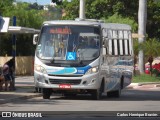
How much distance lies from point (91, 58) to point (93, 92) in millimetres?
1455

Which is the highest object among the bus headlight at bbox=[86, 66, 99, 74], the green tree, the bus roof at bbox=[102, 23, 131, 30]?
the bus roof at bbox=[102, 23, 131, 30]

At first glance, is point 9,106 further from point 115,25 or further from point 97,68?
point 115,25

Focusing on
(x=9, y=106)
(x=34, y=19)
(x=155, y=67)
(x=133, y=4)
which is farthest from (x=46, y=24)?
(x=133, y=4)

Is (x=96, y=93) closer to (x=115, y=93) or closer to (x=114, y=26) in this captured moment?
(x=115, y=93)

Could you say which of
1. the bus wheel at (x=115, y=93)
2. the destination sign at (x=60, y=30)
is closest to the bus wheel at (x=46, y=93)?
the destination sign at (x=60, y=30)

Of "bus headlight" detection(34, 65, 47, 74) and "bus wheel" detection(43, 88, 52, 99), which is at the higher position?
"bus headlight" detection(34, 65, 47, 74)

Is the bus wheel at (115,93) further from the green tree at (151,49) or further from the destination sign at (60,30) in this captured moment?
the green tree at (151,49)

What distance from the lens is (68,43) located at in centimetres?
2717

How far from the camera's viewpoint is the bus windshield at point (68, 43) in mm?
26844

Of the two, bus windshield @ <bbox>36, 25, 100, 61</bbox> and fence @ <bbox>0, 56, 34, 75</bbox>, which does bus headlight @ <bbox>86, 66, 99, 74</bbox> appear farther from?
fence @ <bbox>0, 56, 34, 75</bbox>

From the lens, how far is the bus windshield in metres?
26.8

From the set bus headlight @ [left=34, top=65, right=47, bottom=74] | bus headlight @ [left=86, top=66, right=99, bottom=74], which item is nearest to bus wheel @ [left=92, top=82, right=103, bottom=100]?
bus headlight @ [left=86, top=66, right=99, bottom=74]

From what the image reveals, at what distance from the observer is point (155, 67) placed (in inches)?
1980

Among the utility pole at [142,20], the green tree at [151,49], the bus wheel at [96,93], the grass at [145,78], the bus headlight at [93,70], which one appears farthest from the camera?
the green tree at [151,49]
